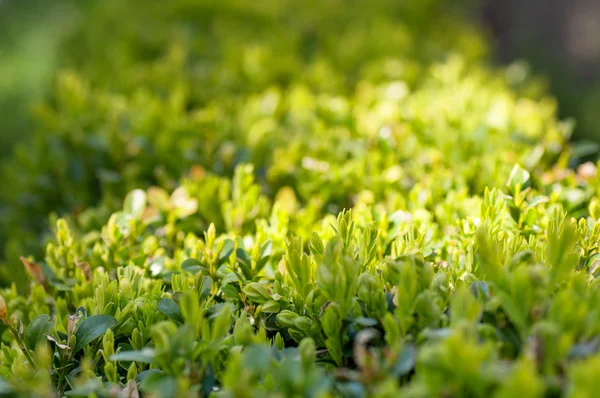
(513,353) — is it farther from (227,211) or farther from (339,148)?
(339,148)

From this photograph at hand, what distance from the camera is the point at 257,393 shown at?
4.25ft

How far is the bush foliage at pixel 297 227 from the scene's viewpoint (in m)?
1.47

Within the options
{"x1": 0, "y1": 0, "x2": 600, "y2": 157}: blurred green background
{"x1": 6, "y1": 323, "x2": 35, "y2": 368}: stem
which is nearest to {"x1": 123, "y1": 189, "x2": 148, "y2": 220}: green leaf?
{"x1": 6, "y1": 323, "x2": 35, "y2": 368}: stem

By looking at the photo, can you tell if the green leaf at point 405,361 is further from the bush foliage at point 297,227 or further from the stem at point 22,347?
the stem at point 22,347

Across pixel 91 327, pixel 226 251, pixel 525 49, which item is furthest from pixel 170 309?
pixel 525 49

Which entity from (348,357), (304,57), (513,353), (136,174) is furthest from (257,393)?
(304,57)

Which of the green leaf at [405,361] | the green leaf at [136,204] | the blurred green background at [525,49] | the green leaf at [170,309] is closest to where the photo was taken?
the green leaf at [405,361]

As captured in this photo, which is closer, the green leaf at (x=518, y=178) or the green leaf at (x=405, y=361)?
the green leaf at (x=405, y=361)

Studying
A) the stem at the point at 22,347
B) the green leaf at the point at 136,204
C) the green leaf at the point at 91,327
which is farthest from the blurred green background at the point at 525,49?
the green leaf at the point at 91,327

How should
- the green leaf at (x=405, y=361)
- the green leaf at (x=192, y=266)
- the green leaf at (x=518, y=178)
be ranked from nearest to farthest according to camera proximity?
the green leaf at (x=405, y=361)
the green leaf at (x=192, y=266)
the green leaf at (x=518, y=178)

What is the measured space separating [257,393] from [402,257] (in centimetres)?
72

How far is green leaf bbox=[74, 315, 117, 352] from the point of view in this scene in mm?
1846

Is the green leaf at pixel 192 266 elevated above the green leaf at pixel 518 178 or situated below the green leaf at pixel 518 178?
below

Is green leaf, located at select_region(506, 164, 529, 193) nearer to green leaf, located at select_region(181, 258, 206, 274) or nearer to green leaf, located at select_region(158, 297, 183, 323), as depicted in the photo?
green leaf, located at select_region(181, 258, 206, 274)
